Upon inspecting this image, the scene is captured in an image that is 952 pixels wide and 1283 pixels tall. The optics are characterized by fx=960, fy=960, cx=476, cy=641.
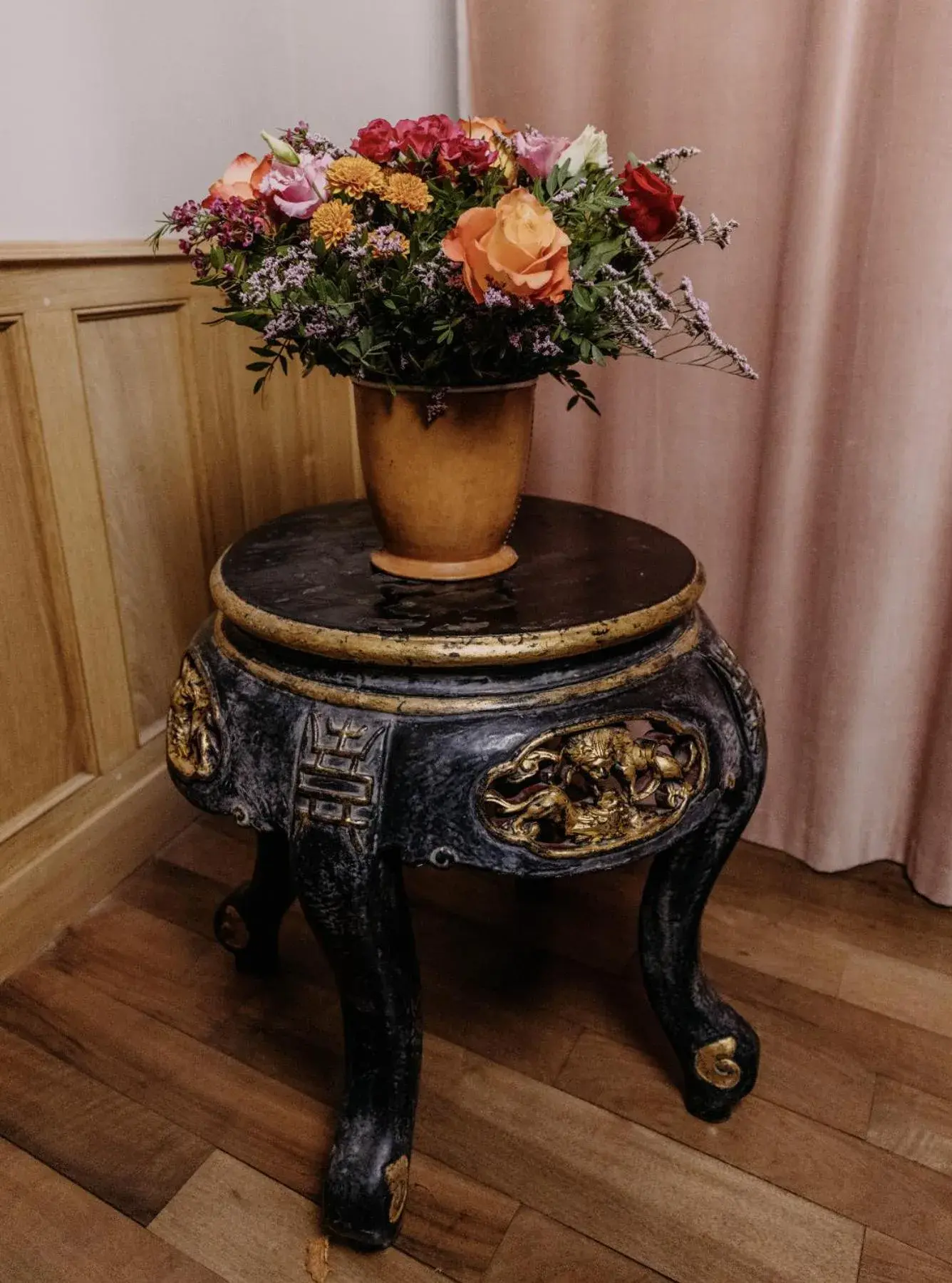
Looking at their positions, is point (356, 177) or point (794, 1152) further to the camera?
point (794, 1152)

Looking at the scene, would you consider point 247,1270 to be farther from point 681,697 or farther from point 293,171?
point 293,171

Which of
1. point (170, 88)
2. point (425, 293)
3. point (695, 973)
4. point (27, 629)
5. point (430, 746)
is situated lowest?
point (695, 973)

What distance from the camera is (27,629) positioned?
1399 mm

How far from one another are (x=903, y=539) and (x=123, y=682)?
1.26m

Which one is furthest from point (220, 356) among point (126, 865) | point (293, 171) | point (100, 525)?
point (126, 865)

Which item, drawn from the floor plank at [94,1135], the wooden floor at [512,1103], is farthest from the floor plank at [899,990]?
the floor plank at [94,1135]

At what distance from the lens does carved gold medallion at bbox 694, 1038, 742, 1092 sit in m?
1.17

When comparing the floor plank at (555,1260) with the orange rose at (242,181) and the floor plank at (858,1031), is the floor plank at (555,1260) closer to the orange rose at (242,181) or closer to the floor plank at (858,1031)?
the floor plank at (858,1031)

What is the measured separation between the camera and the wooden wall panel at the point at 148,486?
4.76 feet

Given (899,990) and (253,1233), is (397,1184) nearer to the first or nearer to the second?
(253,1233)

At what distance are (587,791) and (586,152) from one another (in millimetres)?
619

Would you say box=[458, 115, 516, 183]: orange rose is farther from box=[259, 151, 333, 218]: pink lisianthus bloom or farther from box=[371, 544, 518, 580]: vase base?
box=[371, 544, 518, 580]: vase base

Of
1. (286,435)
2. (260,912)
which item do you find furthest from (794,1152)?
(286,435)

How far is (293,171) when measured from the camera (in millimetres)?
897
